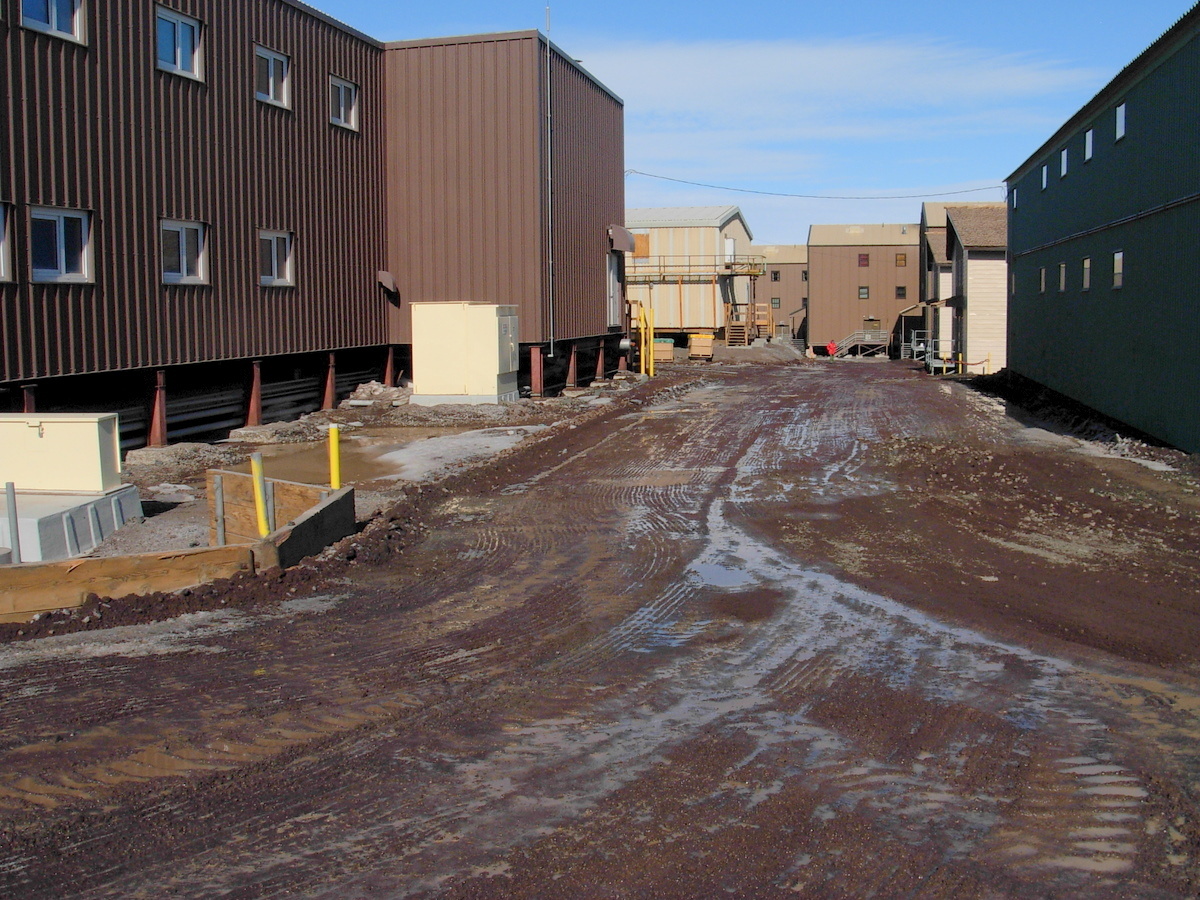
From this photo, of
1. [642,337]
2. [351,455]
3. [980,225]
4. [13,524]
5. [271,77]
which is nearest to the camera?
[13,524]

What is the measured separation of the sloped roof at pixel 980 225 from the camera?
130ft

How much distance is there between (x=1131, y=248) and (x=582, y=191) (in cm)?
1374

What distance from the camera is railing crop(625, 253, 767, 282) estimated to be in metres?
55.2

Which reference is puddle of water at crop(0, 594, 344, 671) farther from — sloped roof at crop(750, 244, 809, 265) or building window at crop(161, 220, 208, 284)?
sloped roof at crop(750, 244, 809, 265)

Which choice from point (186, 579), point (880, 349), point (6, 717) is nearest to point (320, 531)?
point (186, 579)

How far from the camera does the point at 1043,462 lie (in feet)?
52.3

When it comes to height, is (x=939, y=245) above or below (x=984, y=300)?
above

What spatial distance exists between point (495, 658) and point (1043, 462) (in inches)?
447

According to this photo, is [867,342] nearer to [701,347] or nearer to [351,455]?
[701,347]

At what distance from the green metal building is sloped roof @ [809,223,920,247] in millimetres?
29644

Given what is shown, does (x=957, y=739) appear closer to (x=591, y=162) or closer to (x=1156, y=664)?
(x=1156, y=664)

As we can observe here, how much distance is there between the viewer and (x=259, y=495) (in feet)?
34.1

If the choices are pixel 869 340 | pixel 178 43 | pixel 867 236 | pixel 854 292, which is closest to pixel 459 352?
pixel 178 43

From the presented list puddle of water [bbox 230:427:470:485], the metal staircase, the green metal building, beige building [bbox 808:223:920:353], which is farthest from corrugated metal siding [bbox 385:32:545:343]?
beige building [bbox 808:223:920:353]
